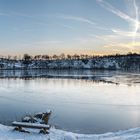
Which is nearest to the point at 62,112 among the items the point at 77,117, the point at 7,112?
the point at 77,117

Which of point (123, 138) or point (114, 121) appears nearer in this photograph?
point (123, 138)

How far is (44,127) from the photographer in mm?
16906

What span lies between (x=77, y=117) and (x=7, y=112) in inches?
270

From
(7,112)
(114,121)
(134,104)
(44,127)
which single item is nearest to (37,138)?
(44,127)

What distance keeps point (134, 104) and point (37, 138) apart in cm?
2407

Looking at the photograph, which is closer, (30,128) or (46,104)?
(30,128)

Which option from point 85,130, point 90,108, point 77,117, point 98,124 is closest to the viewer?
point 85,130

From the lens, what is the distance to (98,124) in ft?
82.1

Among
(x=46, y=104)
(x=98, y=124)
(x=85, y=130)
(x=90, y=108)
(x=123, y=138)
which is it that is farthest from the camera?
(x=46, y=104)

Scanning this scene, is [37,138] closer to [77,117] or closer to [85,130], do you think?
[85,130]

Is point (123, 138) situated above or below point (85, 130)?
above

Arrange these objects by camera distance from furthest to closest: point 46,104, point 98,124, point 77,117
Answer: point 46,104, point 77,117, point 98,124

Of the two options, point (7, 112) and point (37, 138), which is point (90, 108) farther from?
point (37, 138)

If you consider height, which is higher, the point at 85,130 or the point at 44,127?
the point at 44,127
